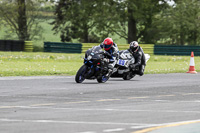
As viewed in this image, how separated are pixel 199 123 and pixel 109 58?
924 cm

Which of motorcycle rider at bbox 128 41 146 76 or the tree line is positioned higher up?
the tree line

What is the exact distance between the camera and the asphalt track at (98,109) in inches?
319

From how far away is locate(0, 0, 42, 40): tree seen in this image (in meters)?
52.7

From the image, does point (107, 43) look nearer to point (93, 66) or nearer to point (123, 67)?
point (93, 66)

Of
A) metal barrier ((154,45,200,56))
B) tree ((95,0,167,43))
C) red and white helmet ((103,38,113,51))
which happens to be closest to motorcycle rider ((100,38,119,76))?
red and white helmet ((103,38,113,51))

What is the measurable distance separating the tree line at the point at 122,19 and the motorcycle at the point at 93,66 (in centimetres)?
3096

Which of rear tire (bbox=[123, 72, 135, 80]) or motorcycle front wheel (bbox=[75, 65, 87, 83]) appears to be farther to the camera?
rear tire (bbox=[123, 72, 135, 80])

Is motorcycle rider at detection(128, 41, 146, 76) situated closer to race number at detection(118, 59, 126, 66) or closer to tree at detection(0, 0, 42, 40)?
race number at detection(118, 59, 126, 66)

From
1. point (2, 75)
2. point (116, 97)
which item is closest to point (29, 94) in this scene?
point (116, 97)

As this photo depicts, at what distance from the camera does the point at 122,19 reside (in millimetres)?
49688

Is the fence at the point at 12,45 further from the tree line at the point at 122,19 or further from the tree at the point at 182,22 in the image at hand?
the tree at the point at 182,22

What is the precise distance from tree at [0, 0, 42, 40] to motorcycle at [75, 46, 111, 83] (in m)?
35.9

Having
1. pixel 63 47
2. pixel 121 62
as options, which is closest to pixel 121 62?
pixel 121 62

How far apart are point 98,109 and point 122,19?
39.9 meters
